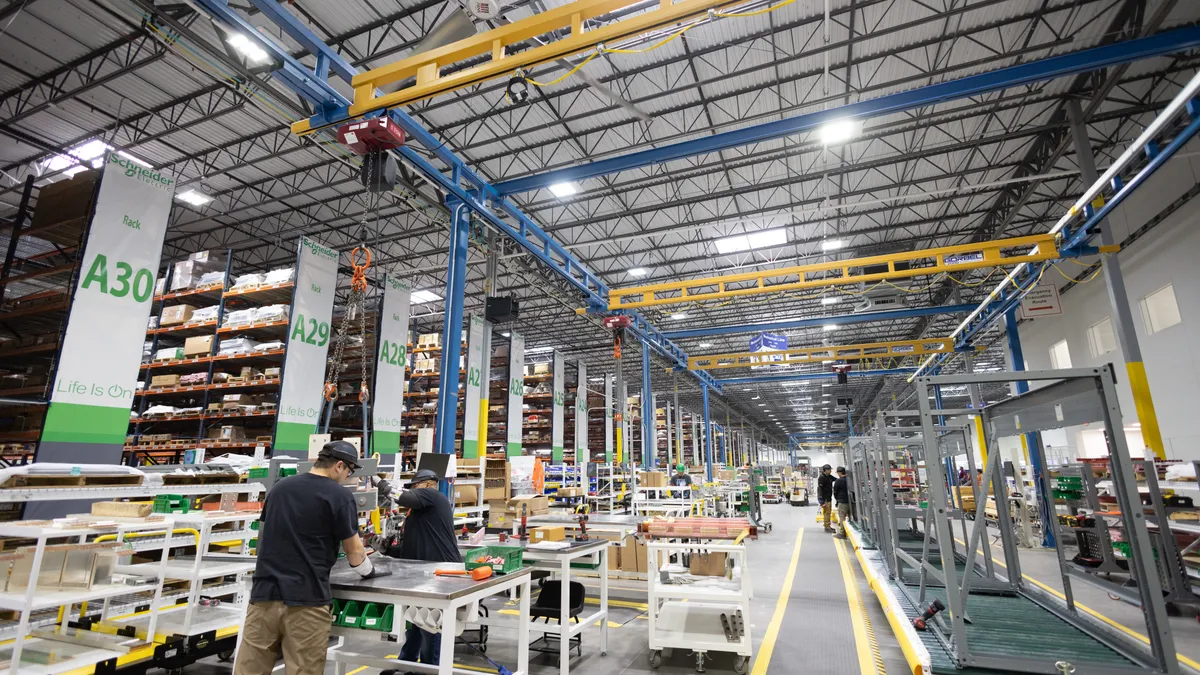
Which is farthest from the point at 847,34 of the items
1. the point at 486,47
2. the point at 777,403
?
the point at 777,403

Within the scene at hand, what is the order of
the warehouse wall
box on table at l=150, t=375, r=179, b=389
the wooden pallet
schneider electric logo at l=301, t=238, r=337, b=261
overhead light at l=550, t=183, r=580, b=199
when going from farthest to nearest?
overhead light at l=550, t=183, r=580, b=199 < the warehouse wall < box on table at l=150, t=375, r=179, b=389 < schneider electric logo at l=301, t=238, r=337, b=261 < the wooden pallet

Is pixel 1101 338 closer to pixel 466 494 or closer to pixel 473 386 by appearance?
pixel 473 386

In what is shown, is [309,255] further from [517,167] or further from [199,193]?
Result: [199,193]

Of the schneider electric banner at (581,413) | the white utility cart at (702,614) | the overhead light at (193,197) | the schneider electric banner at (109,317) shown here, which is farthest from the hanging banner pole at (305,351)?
the schneider electric banner at (581,413)

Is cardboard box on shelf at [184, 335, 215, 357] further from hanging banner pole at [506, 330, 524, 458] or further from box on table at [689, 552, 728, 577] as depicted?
box on table at [689, 552, 728, 577]

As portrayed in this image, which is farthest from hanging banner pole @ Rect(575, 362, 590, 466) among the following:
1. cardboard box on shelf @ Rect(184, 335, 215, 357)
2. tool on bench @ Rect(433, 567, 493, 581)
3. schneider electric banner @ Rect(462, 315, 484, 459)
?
tool on bench @ Rect(433, 567, 493, 581)

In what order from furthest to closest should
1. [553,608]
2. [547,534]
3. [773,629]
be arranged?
[773,629]
[547,534]
[553,608]

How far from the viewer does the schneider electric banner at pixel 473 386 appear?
33.8ft

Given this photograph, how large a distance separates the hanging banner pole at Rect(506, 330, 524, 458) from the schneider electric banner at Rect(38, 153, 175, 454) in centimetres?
698

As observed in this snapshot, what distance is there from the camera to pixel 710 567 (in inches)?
249

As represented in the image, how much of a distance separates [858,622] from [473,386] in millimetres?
7415

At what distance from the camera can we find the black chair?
16.0 ft

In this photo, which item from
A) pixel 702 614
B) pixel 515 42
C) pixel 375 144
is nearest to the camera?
pixel 702 614

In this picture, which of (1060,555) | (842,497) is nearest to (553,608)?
(1060,555)
